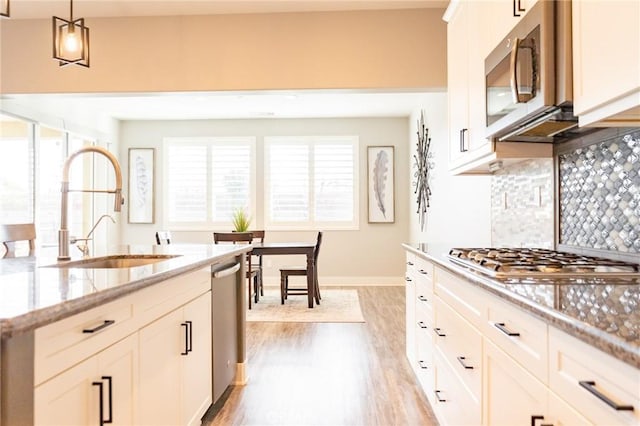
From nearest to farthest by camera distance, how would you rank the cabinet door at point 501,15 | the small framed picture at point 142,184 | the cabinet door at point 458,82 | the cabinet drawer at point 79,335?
the cabinet drawer at point 79,335 → the cabinet door at point 501,15 → the cabinet door at point 458,82 → the small framed picture at point 142,184

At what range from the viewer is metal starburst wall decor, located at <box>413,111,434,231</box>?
5.68 metres

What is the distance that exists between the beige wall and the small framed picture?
353 centimetres

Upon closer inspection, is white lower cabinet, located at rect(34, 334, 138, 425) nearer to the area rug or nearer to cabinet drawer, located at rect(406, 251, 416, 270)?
cabinet drawer, located at rect(406, 251, 416, 270)

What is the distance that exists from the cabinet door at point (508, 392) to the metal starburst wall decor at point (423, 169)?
4187 mm

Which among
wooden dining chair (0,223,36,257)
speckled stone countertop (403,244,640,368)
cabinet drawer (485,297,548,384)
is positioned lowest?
cabinet drawer (485,297,548,384)

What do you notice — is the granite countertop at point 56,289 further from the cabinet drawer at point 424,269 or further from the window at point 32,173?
the window at point 32,173

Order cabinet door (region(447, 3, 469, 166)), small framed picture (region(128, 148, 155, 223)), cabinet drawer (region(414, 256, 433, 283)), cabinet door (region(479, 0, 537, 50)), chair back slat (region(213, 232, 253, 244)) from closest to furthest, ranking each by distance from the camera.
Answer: cabinet door (region(479, 0, 537, 50)) → cabinet drawer (region(414, 256, 433, 283)) → cabinet door (region(447, 3, 469, 166)) → chair back slat (region(213, 232, 253, 244)) → small framed picture (region(128, 148, 155, 223))

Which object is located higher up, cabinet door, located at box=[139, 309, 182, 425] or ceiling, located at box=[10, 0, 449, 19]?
ceiling, located at box=[10, 0, 449, 19]

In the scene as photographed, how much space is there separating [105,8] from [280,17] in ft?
4.61

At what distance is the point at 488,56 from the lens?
7.01ft

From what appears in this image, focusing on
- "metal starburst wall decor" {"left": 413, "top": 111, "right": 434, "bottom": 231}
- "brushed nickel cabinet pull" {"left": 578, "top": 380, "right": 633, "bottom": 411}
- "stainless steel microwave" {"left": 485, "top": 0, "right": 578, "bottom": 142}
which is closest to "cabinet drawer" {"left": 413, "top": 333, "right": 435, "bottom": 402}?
"stainless steel microwave" {"left": 485, "top": 0, "right": 578, "bottom": 142}

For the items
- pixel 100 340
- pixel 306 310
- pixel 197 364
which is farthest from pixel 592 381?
pixel 306 310

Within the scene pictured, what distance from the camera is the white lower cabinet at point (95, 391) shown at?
1075 millimetres

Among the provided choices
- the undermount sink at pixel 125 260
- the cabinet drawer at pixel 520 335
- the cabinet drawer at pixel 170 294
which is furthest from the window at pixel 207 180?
the cabinet drawer at pixel 520 335
